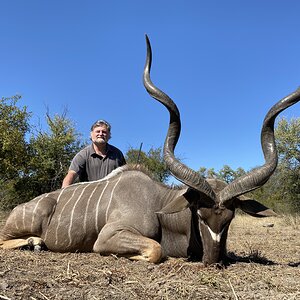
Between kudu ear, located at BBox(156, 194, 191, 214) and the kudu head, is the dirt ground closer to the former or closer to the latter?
the kudu head

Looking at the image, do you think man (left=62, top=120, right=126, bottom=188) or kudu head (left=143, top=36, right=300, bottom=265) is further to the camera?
man (left=62, top=120, right=126, bottom=188)

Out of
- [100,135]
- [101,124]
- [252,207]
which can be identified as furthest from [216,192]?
[101,124]

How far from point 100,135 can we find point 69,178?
64cm

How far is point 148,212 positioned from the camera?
3.67 meters

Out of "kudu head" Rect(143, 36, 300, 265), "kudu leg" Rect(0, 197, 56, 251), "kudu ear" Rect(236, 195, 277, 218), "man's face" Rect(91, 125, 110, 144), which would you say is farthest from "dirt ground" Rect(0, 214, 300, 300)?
"man's face" Rect(91, 125, 110, 144)

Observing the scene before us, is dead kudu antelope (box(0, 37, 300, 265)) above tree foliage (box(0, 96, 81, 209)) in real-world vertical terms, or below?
below

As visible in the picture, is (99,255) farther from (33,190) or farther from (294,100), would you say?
(33,190)

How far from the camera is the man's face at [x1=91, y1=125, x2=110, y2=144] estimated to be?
491cm

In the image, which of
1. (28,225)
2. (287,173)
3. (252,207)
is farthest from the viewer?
(287,173)

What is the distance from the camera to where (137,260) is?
3273 mm

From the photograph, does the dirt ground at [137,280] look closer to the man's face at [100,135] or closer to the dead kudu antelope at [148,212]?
the dead kudu antelope at [148,212]

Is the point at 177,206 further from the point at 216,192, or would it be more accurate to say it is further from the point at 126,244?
the point at 126,244

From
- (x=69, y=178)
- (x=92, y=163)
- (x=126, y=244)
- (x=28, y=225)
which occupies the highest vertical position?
(x=92, y=163)

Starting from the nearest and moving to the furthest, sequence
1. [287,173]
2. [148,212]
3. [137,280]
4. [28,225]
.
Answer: [137,280]
[148,212]
[28,225]
[287,173]
